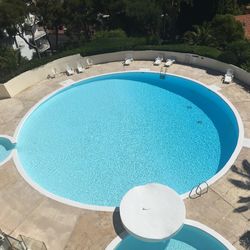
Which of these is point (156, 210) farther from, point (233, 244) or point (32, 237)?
point (32, 237)

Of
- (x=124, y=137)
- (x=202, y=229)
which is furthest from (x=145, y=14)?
(x=202, y=229)

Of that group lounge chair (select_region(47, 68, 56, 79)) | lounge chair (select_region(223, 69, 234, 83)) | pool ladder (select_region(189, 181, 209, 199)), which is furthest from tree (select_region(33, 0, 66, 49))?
pool ladder (select_region(189, 181, 209, 199))

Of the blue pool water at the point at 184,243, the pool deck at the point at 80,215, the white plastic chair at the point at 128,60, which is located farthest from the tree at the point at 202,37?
the blue pool water at the point at 184,243

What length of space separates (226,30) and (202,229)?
19.2m

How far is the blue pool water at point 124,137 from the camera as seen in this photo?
17938 millimetres

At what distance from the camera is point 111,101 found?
25.0 meters

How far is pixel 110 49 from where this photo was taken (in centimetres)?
2917

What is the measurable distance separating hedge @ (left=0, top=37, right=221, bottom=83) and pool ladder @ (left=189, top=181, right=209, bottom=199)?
43.4ft

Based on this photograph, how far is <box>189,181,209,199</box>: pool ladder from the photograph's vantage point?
52.5 feet

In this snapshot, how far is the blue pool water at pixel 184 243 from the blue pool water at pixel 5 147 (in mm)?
10151

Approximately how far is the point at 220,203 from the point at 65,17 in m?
22.5

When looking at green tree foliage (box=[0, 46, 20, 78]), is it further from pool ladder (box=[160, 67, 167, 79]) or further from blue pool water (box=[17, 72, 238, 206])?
pool ladder (box=[160, 67, 167, 79])

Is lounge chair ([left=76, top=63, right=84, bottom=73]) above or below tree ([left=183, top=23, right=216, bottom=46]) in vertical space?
below

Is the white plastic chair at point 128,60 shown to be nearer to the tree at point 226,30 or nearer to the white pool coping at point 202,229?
the tree at point 226,30
